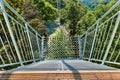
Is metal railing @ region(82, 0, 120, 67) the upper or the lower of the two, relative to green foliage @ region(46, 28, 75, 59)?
upper

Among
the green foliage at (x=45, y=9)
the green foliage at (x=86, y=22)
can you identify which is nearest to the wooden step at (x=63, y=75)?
the green foliage at (x=86, y=22)

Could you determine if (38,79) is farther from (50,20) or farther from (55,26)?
(55,26)

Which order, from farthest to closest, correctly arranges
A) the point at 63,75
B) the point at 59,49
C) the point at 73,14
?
the point at 73,14 → the point at 59,49 → the point at 63,75

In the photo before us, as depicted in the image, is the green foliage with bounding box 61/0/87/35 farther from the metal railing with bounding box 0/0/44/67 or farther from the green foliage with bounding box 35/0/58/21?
the metal railing with bounding box 0/0/44/67

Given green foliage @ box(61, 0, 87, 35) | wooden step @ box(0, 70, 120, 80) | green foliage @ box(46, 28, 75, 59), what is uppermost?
green foliage @ box(61, 0, 87, 35)

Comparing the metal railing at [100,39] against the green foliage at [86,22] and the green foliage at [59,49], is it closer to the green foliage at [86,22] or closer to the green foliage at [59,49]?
the green foliage at [59,49]

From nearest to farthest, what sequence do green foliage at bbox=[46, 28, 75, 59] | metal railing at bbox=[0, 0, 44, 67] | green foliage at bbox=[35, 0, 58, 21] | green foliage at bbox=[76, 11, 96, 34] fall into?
1. metal railing at bbox=[0, 0, 44, 67]
2. green foliage at bbox=[46, 28, 75, 59]
3. green foliage at bbox=[76, 11, 96, 34]
4. green foliage at bbox=[35, 0, 58, 21]

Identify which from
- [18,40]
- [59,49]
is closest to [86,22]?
[59,49]

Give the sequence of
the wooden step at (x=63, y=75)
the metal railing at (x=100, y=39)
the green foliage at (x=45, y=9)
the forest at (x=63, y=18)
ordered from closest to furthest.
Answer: the wooden step at (x=63, y=75)
the metal railing at (x=100, y=39)
the forest at (x=63, y=18)
the green foliage at (x=45, y=9)

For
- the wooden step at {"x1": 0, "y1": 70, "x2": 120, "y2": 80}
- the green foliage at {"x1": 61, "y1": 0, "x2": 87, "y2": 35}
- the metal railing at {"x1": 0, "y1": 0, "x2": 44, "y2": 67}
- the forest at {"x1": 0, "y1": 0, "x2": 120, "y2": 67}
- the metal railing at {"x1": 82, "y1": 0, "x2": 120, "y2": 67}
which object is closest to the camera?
the wooden step at {"x1": 0, "y1": 70, "x2": 120, "y2": 80}

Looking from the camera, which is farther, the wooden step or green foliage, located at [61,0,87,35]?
green foliage, located at [61,0,87,35]

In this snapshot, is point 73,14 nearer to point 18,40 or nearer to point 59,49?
point 59,49

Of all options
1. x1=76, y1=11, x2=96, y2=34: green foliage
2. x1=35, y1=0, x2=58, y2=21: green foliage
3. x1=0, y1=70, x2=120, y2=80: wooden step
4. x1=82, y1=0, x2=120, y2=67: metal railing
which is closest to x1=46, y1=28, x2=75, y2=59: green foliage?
x1=82, y1=0, x2=120, y2=67: metal railing

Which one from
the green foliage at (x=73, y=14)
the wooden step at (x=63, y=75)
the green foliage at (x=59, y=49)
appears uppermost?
the green foliage at (x=73, y=14)
